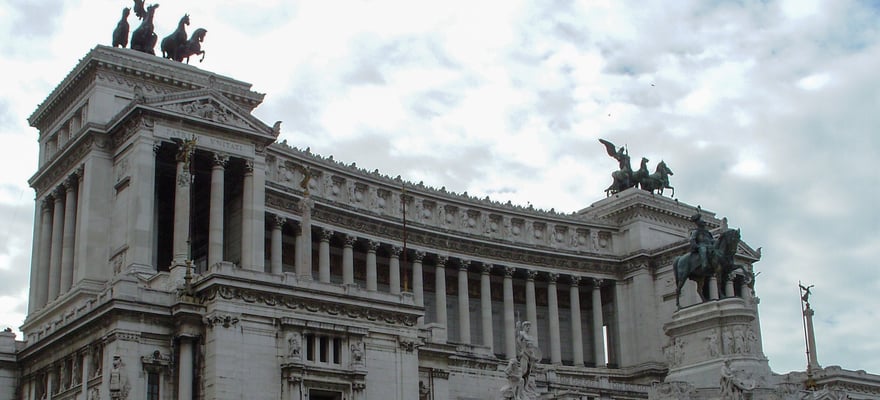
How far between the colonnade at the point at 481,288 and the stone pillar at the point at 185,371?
2337cm

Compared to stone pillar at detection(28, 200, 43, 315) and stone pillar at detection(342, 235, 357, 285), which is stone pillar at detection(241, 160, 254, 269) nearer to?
stone pillar at detection(342, 235, 357, 285)

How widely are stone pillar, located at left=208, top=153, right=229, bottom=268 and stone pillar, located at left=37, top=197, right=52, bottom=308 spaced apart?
41.7ft

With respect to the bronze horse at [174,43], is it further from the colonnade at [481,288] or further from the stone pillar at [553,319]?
the stone pillar at [553,319]

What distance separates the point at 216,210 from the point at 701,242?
2797cm

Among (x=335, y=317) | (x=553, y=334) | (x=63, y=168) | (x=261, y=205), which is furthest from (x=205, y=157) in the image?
(x=553, y=334)

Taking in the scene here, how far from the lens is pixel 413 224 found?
8900 cm

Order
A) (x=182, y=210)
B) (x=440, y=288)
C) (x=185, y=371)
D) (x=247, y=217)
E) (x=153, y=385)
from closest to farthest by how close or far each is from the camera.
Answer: (x=185, y=371)
(x=153, y=385)
(x=182, y=210)
(x=247, y=217)
(x=440, y=288)

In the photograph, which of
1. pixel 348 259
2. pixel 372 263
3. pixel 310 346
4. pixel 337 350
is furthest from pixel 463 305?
pixel 310 346

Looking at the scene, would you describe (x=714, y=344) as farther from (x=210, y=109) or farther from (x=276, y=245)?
(x=210, y=109)

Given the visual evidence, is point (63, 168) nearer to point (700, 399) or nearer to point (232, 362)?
point (232, 362)

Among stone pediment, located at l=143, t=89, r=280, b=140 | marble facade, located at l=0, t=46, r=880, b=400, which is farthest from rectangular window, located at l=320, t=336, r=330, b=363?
stone pediment, located at l=143, t=89, r=280, b=140

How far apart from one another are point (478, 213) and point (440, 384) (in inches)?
1326

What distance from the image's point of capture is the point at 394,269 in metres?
86.9

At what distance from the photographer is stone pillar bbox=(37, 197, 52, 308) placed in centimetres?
7438
